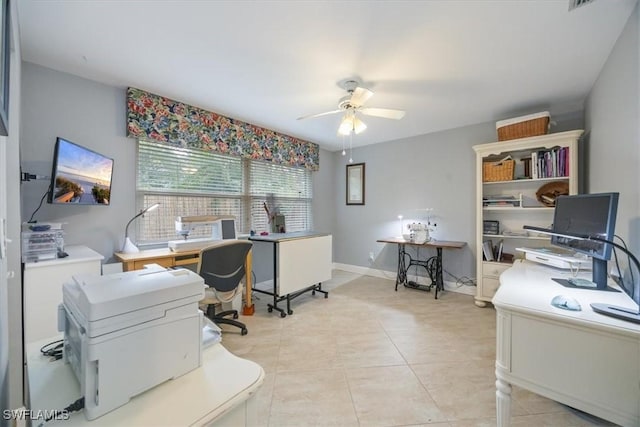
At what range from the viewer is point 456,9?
4.89 feet

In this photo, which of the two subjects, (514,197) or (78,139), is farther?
(514,197)

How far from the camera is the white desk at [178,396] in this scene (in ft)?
2.03

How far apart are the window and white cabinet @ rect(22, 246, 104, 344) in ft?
3.05

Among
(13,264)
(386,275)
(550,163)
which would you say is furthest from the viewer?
(386,275)

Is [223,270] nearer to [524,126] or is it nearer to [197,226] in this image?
[197,226]

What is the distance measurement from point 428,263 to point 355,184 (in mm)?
1847

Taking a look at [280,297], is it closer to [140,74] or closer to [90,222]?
[90,222]

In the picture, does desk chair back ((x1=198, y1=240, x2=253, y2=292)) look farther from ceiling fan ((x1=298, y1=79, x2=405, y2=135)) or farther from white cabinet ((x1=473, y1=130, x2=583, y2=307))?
white cabinet ((x1=473, y1=130, x2=583, y2=307))

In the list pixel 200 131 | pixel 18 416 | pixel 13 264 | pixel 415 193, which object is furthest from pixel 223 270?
pixel 415 193

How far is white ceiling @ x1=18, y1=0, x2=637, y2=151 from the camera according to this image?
1514 millimetres

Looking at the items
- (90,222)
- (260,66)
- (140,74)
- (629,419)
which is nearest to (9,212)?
(90,222)

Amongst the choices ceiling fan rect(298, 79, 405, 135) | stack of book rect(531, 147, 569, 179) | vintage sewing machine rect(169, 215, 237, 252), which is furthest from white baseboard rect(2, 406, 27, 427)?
stack of book rect(531, 147, 569, 179)

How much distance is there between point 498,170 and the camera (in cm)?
305

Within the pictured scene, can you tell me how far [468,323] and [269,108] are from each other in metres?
3.16
